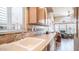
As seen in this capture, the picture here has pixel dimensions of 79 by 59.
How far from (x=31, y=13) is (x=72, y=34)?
45 centimetres

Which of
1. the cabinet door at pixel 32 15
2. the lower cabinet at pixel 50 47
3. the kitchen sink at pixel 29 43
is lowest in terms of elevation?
the lower cabinet at pixel 50 47

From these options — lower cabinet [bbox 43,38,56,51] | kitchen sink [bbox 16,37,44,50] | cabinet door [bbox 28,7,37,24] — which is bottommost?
lower cabinet [bbox 43,38,56,51]

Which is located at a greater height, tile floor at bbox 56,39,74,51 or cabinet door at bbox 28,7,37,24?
cabinet door at bbox 28,7,37,24

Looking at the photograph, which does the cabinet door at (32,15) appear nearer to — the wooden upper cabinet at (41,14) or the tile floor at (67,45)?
the wooden upper cabinet at (41,14)

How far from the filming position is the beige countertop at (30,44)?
1.11m

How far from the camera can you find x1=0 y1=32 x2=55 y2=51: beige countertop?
3.66 ft

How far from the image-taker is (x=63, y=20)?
46.3 inches

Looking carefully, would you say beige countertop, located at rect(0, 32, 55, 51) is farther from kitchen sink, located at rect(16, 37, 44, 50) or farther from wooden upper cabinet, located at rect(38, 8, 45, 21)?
wooden upper cabinet, located at rect(38, 8, 45, 21)

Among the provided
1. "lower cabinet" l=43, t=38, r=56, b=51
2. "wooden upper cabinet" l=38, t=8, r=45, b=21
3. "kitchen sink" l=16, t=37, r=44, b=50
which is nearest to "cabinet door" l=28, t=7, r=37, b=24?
"wooden upper cabinet" l=38, t=8, r=45, b=21

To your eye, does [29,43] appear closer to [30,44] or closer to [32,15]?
[30,44]

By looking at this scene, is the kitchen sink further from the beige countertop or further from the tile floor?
→ the tile floor

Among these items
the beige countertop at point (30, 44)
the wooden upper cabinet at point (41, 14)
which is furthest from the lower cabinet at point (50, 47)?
the wooden upper cabinet at point (41, 14)

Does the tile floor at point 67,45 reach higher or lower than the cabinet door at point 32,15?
lower
